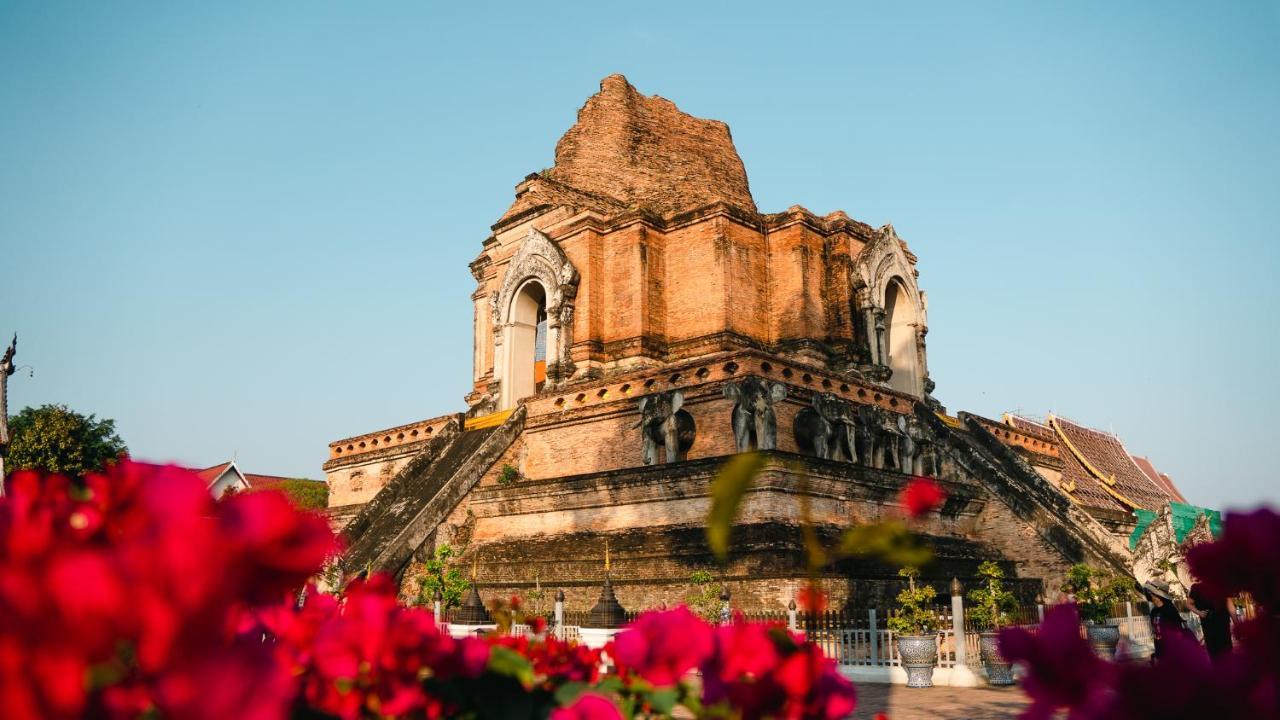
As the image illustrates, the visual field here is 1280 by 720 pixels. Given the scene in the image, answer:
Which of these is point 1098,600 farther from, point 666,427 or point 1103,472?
point 1103,472

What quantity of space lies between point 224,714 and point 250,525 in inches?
13.7

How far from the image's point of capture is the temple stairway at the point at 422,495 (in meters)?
15.7

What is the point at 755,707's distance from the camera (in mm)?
1898

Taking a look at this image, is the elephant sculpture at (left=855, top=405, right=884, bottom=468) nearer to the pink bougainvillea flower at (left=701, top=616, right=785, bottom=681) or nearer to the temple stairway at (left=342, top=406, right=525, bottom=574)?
the temple stairway at (left=342, top=406, right=525, bottom=574)

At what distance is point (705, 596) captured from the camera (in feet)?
43.5

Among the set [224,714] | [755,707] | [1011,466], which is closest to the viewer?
[224,714]

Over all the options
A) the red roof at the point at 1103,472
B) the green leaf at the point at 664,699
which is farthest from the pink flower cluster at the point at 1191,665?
the red roof at the point at 1103,472

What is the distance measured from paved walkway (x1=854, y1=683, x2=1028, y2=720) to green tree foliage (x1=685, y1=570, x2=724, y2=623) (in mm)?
2426

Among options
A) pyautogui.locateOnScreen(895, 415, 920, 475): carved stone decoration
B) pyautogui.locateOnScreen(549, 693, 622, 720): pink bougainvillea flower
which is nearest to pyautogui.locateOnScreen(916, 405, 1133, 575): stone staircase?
pyautogui.locateOnScreen(895, 415, 920, 475): carved stone decoration

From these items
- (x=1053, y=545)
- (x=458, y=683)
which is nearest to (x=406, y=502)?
(x=1053, y=545)

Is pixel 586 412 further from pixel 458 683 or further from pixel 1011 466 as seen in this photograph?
pixel 458 683

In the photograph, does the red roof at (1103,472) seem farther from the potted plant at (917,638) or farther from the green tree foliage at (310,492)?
the green tree foliage at (310,492)

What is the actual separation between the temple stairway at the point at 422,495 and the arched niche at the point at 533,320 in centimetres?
198

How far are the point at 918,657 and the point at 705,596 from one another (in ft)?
10.4
